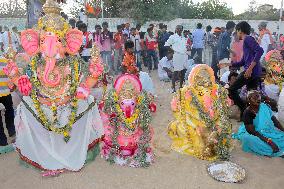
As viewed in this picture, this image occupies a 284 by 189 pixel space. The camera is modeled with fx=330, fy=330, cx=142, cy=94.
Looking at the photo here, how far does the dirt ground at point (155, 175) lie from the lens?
4.65m

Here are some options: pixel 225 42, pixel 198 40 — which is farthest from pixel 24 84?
pixel 198 40

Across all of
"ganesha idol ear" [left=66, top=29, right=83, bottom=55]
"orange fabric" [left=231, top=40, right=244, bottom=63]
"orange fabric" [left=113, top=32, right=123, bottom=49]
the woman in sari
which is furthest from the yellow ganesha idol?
"orange fabric" [left=113, top=32, right=123, bottom=49]

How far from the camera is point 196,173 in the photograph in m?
4.99

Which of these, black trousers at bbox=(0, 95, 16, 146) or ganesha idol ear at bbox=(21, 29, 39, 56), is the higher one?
ganesha idol ear at bbox=(21, 29, 39, 56)

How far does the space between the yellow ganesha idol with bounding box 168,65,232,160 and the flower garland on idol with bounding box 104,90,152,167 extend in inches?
29.9

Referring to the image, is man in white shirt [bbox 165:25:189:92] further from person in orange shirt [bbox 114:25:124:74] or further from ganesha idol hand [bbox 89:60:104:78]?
ganesha idol hand [bbox 89:60:104:78]

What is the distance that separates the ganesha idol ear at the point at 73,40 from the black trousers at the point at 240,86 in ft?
11.7

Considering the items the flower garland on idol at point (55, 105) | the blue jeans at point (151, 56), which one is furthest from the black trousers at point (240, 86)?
the blue jeans at point (151, 56)

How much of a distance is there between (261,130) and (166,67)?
6247mm

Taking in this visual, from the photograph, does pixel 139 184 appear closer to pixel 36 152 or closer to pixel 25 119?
pixel 36 152

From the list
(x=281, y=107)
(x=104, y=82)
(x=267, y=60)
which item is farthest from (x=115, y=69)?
(x=281, y=107)

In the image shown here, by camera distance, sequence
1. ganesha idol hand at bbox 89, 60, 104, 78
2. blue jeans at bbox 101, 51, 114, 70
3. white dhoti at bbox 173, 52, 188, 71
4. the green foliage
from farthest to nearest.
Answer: the green foliage → blue jeans at bbox 101, 51, 114, 70 → white dhoti at bbox 173, 52, 188, 71 → ganesha idol hand at bbox 89, 60, 104, 78

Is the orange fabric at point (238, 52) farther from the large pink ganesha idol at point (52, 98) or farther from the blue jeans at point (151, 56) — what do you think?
the blue jeans at point (151, 56)

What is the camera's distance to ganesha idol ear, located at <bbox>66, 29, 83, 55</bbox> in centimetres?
520
